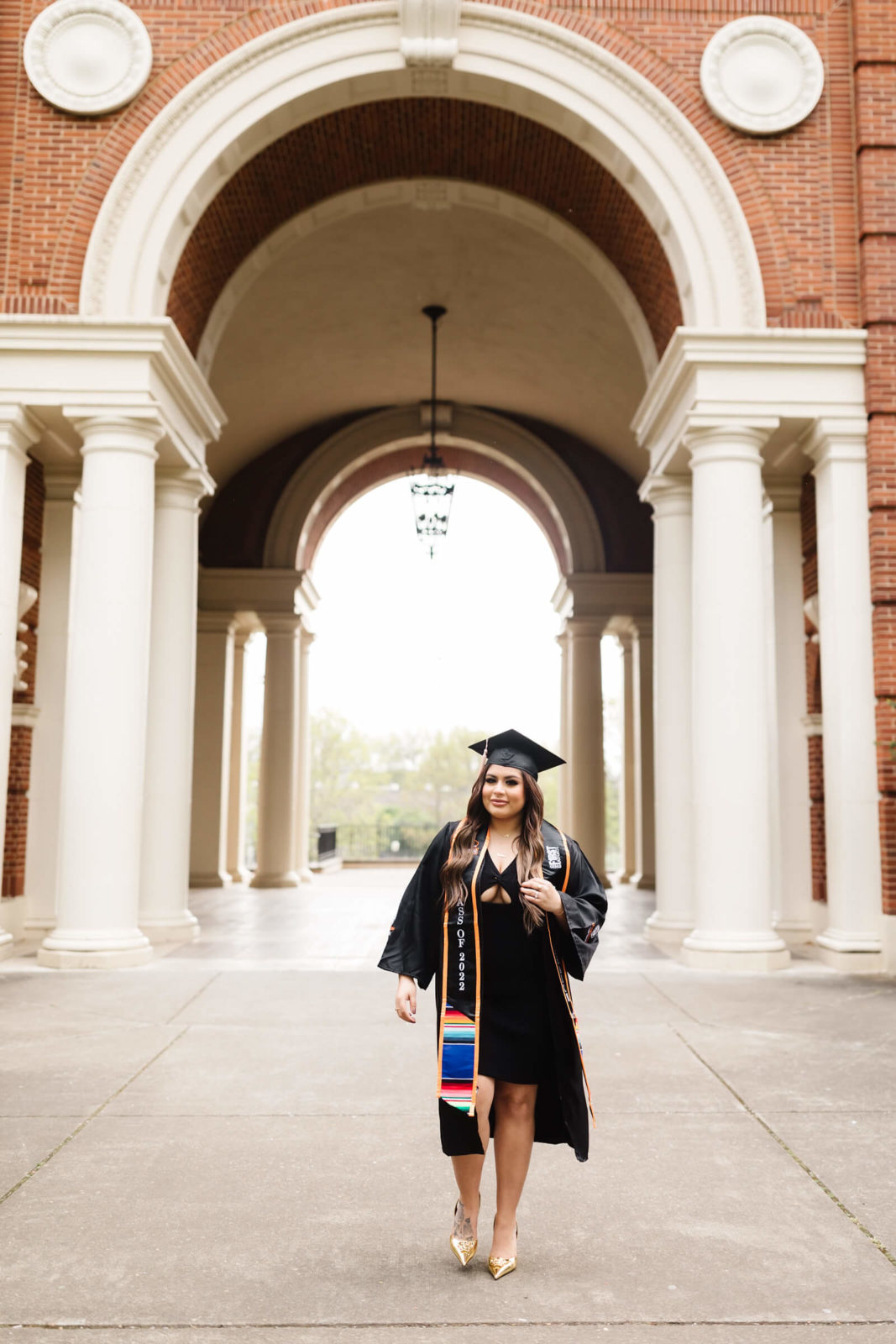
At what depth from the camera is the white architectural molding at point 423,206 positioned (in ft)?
42.7

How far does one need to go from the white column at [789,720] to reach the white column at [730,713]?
158 centimetres

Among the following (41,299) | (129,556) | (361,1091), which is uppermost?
(41,299)

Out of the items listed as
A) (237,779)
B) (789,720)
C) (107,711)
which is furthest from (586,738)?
(107,711)

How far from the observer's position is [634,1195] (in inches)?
173

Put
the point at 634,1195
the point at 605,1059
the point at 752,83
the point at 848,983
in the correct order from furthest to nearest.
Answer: the point at 752,83 < the point at 848,983 < the point at 605,1059 < the point at 634,1195

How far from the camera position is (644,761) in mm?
21359

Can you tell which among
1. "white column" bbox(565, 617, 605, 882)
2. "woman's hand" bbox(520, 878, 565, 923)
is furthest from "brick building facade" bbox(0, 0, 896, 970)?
"white column" bbox(565, 617, 605, 882)

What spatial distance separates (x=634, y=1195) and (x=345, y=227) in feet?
43.0

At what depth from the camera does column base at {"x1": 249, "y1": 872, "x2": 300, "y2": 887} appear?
2067 centimetres

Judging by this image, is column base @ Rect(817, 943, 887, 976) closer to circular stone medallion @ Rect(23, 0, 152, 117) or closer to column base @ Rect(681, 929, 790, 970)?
column base @ Rect(681, 929, 790, 970)

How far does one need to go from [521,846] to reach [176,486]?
907 centimetres

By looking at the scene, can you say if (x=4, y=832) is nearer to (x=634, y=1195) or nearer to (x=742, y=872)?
(x=742, y=872)

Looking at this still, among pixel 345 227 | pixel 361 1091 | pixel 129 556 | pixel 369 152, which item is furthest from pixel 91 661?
pixel 345 227

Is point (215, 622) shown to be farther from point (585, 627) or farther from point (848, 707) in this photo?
point (848, 707)
